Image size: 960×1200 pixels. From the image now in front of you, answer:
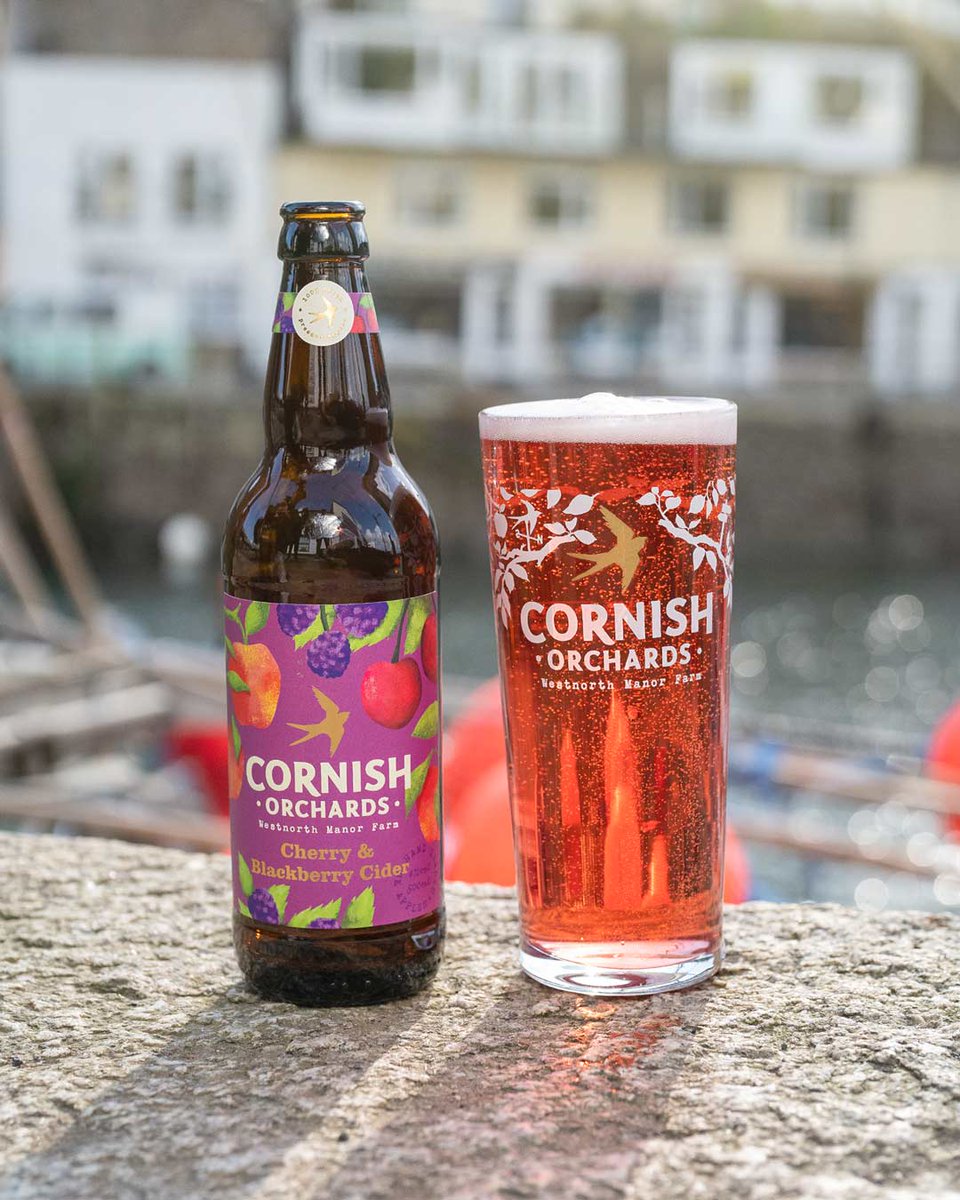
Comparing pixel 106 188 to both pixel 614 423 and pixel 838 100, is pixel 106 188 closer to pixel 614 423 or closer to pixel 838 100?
pixel 838 100

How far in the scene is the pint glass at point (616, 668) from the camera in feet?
4.74

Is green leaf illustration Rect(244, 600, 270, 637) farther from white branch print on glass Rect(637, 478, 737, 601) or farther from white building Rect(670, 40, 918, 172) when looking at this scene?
white building Rect(670, 40, 918, 172)

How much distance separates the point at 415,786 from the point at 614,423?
0.39 metres

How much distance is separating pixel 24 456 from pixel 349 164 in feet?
81.0

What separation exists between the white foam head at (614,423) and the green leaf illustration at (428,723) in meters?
0.27

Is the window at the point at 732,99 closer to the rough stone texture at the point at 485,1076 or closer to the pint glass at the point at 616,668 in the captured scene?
the rough stone texture at the point at 485,1076

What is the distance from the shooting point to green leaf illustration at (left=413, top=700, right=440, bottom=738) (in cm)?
A: 154

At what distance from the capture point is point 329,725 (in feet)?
4.91

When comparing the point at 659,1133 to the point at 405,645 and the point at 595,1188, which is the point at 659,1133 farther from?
the point at 405,645

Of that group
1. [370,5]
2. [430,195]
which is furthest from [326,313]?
[370,5]

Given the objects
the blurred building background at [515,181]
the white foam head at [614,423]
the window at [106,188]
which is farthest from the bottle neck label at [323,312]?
the window at [106,188]

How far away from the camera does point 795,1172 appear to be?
1196 millimetres

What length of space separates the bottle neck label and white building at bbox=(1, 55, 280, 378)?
108 feet

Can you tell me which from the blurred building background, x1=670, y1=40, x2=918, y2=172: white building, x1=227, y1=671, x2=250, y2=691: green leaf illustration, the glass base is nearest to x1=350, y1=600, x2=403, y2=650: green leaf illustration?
x1=227, y1=671, x2=250, y2=691: green leaf illustration
